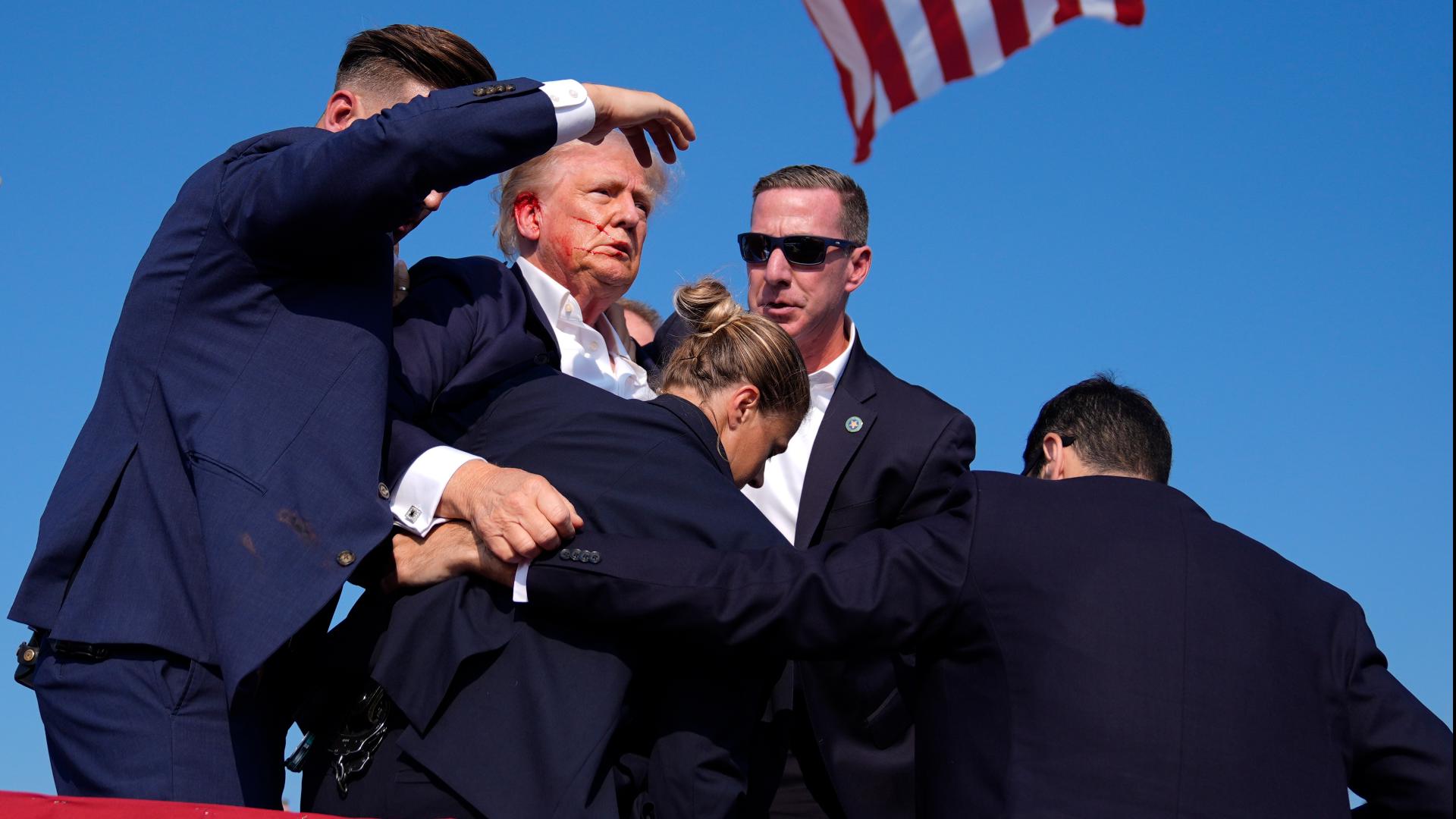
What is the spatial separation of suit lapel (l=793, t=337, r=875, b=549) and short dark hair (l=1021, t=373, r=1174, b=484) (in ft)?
3.81

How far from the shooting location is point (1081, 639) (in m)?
3.57

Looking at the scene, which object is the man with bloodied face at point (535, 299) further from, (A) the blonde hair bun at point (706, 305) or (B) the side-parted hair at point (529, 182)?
(A) the blonde hair bun at point (706, 305)

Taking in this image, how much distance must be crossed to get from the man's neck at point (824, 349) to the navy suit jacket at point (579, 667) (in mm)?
2735

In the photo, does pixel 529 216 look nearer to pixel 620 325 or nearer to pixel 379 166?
pixel 620 325

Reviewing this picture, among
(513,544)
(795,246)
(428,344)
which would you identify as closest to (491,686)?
(513,544)

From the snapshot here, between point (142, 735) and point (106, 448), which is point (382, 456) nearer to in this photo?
point (106, 448)

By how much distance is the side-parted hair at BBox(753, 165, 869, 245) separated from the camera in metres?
7.14

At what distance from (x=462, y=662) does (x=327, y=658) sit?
0.35 m

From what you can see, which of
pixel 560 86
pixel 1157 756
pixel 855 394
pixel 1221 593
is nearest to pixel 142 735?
pixel 560 86

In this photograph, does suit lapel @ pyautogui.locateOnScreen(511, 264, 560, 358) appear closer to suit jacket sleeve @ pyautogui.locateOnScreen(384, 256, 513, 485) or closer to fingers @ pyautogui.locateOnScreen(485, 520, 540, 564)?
suit jacket sleeve @ pyautogui.locateOnScreen(384, 256, 513, 485)

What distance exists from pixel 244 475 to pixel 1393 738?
282 cm

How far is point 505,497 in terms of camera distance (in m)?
3.60

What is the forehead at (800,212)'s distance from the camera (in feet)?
23.1

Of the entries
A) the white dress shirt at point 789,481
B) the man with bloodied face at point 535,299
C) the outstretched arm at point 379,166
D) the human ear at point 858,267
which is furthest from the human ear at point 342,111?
the human ear at point 858,267
